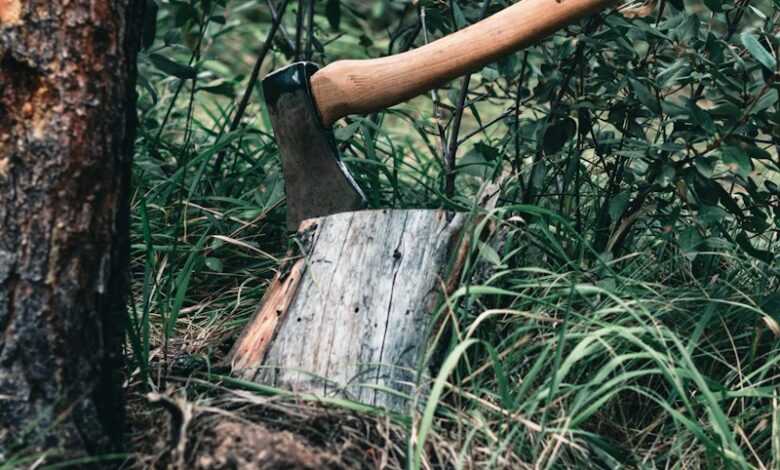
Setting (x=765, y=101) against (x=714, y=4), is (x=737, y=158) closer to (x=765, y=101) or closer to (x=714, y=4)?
(x=765, y=101)

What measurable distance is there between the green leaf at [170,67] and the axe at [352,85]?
0.57m

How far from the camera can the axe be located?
2.17 metres

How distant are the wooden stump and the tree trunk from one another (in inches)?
16.3

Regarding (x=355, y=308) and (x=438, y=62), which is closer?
(x=355, y=308)

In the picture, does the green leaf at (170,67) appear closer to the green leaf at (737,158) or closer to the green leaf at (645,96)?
the green leaf at (645,96)

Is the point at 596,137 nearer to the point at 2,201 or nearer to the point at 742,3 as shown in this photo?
the point at 742,3

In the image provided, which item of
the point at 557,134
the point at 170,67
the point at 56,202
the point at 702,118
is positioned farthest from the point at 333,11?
the point at 56,202

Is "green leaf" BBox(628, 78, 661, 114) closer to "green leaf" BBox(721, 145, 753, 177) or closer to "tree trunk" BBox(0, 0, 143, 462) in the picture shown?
"green leaf" BBox(721, 145, 753, 177)

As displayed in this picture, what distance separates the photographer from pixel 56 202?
164cm

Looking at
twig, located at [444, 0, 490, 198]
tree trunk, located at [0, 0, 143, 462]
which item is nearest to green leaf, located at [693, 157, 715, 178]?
twig, located at [444, 0, 490, 198]

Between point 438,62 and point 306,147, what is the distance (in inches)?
13.5

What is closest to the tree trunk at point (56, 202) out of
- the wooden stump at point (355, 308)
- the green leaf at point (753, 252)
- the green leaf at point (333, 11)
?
the wooden stump at point (355, 308)

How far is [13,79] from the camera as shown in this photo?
1629 mm

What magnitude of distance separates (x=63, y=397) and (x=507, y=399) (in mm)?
761
